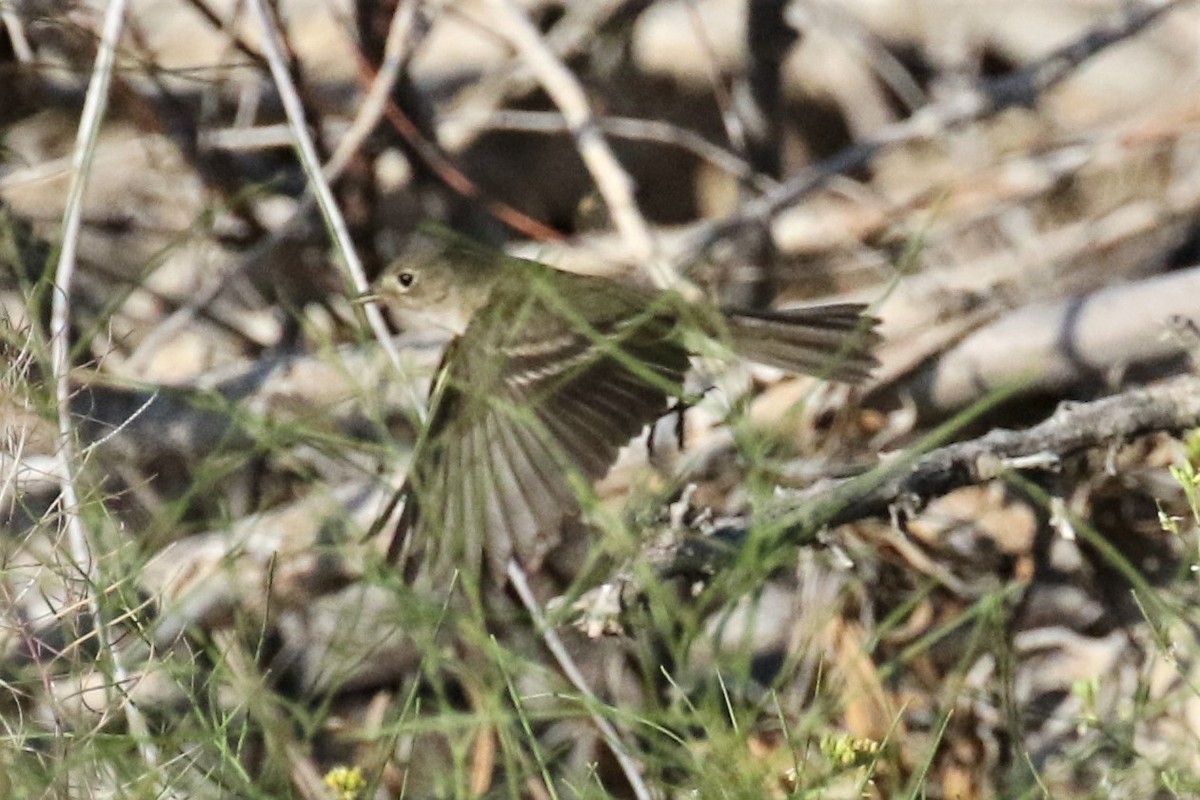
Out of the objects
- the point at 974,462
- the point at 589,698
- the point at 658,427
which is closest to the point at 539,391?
the point at 658,427

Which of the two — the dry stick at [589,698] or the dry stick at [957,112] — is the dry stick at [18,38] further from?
the dry stick at [589,698]

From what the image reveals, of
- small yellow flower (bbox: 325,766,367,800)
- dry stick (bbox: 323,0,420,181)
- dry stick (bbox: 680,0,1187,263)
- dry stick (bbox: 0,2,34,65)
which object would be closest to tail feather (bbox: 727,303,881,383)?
dry stick (bbox: 680,0,1187,263)

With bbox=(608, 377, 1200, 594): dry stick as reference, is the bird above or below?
below

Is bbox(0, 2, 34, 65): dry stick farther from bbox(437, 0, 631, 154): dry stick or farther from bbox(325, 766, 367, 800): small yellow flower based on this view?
bbox(325, 766, 367, 800): small yellow flower

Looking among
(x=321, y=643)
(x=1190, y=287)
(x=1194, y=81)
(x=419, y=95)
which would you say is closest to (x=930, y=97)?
(x=1194, y=81)

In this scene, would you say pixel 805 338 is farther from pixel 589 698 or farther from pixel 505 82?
pixel 505 82

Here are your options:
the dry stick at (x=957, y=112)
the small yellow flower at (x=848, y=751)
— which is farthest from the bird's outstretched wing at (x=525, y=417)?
the dry stick at (x=957, y=112)
